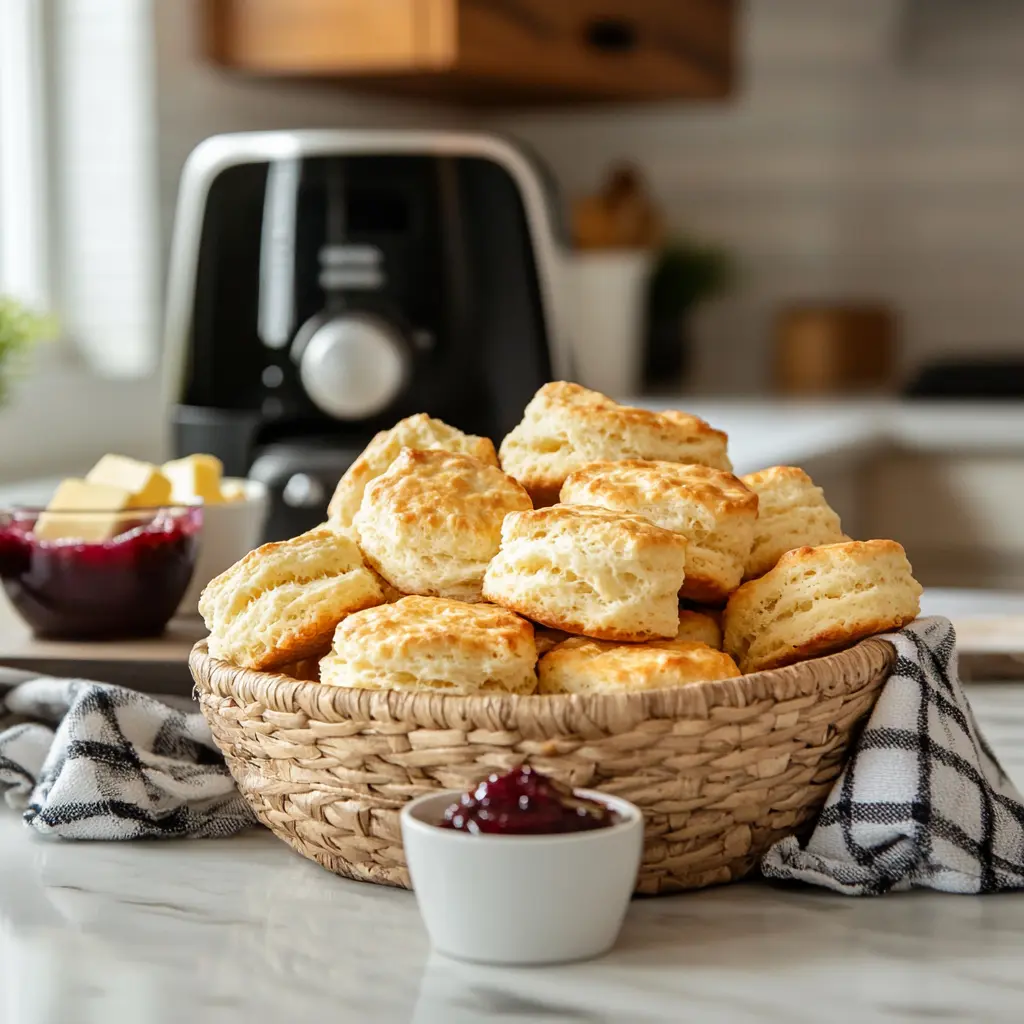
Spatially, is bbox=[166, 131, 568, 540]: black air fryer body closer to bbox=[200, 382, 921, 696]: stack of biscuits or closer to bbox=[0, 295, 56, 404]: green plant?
bbox=[0, 295, 56, 404]: green plant

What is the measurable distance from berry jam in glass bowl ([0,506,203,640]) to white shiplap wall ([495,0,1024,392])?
2618mm

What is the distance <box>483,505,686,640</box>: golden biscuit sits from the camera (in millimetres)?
782

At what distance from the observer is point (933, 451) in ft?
8.64

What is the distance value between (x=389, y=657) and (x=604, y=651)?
11 centimetres

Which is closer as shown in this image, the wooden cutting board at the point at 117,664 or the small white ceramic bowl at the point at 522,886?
the small white ceramic bowl at the point at 522,886

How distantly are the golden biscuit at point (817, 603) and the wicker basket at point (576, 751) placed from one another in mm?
18

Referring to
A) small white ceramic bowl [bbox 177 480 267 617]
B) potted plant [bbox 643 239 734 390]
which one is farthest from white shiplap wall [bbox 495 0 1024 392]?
small white ceramic bowl [bbox 177 480 267 617]

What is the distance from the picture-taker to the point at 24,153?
2.50m

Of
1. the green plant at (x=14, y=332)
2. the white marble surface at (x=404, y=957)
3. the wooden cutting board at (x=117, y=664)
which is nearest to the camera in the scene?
the white marble surface at (x=404, y=957)

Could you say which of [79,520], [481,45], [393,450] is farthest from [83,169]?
[393,450]

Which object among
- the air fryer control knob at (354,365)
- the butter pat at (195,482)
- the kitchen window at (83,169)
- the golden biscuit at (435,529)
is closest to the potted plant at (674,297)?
the kitchen window at (83,169)

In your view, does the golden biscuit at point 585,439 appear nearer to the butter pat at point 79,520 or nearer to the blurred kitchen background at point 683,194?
the butter pat at point 79,520

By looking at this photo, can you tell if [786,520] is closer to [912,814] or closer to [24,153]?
[912,814]

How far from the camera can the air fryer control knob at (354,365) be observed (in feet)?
A: 6.79
